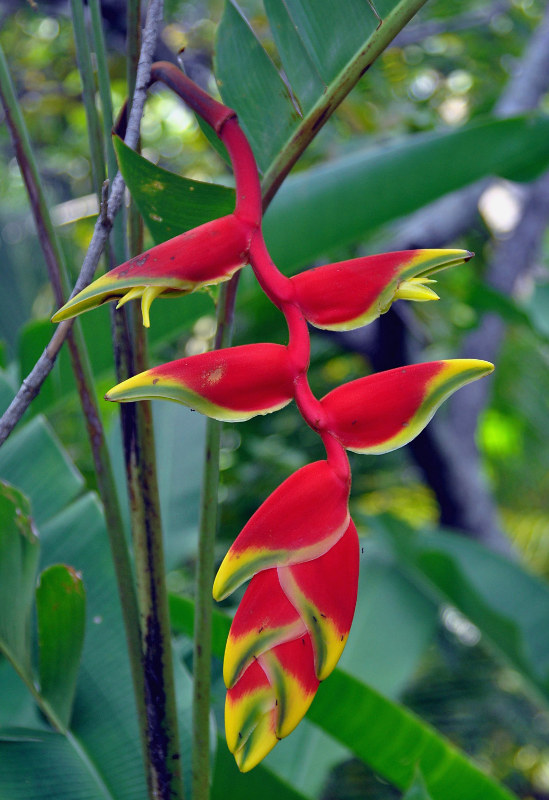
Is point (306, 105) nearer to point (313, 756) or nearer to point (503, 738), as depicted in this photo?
point (313, 756)

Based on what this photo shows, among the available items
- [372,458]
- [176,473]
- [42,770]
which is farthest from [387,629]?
[372,458]

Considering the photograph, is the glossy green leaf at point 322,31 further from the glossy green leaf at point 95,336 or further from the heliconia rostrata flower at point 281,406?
the glossy green leaf at point 95,336

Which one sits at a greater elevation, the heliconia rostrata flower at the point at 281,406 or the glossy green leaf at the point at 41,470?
the heliconia rostrata flower at the point at 281,406

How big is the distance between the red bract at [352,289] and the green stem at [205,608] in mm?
123

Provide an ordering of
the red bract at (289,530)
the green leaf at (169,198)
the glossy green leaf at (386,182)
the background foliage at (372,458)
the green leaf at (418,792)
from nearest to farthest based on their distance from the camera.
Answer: the red bract at (289,530), the green leaf at (169,198), the green leaf at (418,792), the background foliage at (372,458), the glossy green leaf at (386,182)

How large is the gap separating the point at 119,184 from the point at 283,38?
0.42 feet

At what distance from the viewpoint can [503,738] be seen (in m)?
1.77

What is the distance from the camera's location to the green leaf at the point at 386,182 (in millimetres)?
702

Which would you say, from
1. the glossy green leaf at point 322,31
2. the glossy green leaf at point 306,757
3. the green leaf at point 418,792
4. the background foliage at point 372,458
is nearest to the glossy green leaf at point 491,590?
the background foliage at point 372,458

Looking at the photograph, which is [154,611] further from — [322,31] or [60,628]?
[322,31]

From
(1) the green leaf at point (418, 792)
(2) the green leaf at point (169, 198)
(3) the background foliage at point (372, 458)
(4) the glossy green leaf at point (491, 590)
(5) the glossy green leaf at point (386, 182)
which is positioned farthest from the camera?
(4) the glossy green leaf at point (491, 590)

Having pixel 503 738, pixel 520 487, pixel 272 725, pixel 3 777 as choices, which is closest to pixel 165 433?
pixel 3 777

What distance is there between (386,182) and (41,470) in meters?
0.44

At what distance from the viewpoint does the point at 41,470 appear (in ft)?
2.15
